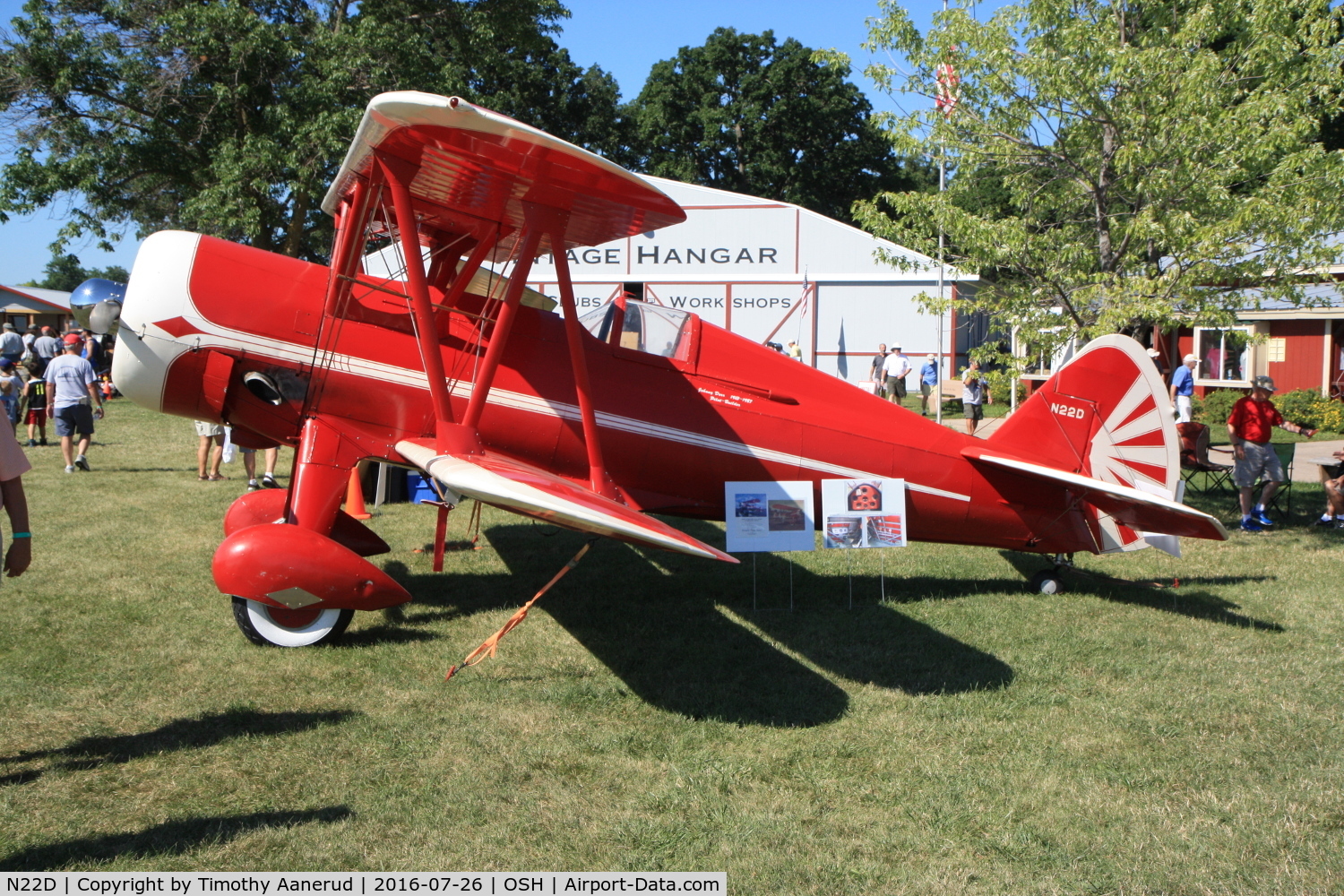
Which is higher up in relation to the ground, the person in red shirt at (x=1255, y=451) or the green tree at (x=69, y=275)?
the green tree at (x=69, y=275)

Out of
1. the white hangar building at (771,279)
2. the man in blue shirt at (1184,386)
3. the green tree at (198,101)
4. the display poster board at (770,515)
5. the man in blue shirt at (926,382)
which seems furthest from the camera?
the white hangar building at (771,279)

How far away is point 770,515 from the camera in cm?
627

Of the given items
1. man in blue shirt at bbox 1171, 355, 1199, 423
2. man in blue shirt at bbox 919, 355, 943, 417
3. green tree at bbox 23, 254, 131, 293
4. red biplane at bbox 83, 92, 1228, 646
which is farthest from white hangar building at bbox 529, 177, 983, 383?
green tree at bbox 23, 254, 131, 293

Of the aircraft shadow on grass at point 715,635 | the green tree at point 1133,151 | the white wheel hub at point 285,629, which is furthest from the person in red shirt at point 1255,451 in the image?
the white wheel hub at point 285,629

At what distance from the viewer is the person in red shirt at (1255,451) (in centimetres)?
966

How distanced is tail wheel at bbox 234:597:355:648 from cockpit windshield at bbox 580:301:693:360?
2539mm

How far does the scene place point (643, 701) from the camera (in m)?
4.96

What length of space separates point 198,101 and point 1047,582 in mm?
19599

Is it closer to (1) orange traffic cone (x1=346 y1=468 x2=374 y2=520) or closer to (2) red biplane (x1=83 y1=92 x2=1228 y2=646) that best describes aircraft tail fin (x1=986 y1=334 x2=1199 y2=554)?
(2) red biplane (x1=83 y1=92 x2=1228 y2=646)

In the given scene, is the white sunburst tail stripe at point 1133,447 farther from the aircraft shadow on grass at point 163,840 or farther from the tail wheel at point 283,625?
the aircraft shadow on grass at point 163,840

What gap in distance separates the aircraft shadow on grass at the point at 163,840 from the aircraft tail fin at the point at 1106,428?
5269mm

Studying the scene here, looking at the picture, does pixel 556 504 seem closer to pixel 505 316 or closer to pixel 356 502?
pixel 505 316

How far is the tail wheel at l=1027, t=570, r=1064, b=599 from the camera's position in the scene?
23.4 ft

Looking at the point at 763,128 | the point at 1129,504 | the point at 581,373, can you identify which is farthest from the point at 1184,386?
the point at 763,128
